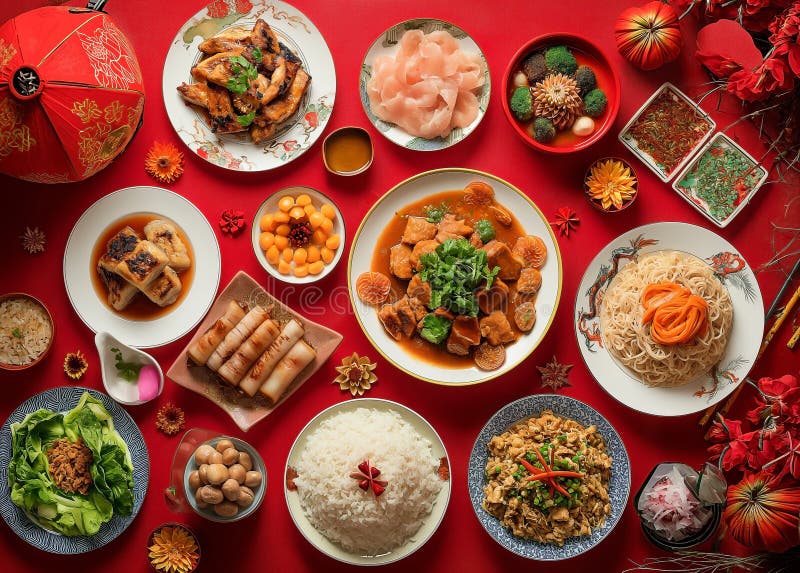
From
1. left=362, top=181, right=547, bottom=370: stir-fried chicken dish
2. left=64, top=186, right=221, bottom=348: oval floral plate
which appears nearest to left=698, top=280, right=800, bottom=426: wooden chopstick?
left=362, top=181, right=547, bottom=370: stir-fried chicken dish

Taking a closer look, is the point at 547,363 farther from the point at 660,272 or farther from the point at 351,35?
the point at 351,35

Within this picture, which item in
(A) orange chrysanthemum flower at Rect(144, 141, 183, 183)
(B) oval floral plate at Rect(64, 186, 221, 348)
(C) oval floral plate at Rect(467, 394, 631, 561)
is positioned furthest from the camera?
(A) orange chrysanthemum flower at Rect(144, 141, 183, 183)

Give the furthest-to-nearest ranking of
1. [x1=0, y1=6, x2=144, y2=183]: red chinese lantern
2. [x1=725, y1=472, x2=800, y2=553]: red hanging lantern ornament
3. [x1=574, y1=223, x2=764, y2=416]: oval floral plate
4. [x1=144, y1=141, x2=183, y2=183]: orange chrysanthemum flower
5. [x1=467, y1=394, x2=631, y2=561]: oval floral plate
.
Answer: [x1=144, y1=141, x2=183, y2=183]: orange chrysanthemum flower
[x1=574, y1=223, x2=764, y2=416]: oval floral plate
[x1=467, y1=394, x2=631, y2=561]: oval floral plate
[x1=0, y1=6, x2=144, y2=183]: red chinese lantern
[x1=725, y1=472, x2=800, y2=553]: red hanging lantern ornament

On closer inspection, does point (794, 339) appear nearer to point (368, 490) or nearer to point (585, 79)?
point (585, 79)

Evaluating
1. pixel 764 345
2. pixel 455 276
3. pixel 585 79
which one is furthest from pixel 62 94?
pixel 764 345

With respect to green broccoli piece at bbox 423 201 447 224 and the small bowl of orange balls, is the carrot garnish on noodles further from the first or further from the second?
the small bowl of orange balls
